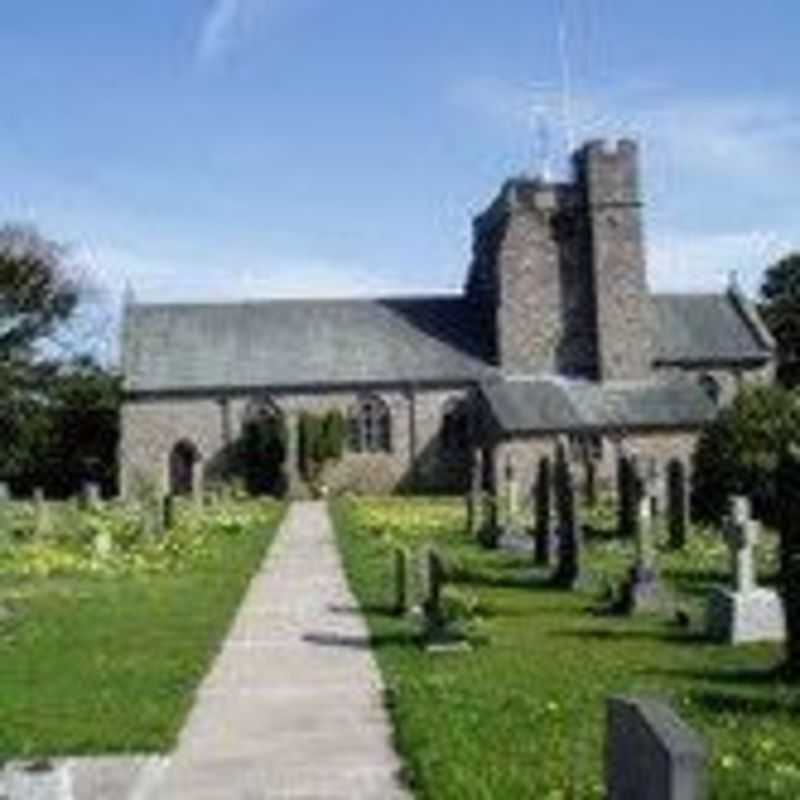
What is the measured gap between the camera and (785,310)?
103 m

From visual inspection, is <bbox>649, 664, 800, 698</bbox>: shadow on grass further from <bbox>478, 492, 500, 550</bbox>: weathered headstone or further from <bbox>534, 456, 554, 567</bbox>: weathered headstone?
<bbox>478, 492, 500, 550</bbox>: weathered headstone

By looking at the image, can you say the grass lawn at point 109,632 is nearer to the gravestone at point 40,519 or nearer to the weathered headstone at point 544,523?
the gravestone at point 40,519

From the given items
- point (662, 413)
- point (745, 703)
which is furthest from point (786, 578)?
point (662, 413)

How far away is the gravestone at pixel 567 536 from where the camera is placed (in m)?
29.8

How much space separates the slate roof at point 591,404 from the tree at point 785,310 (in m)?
23.3

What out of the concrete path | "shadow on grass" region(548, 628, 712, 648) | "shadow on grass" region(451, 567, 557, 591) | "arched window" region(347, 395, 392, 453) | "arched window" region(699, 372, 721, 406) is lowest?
the concrete path

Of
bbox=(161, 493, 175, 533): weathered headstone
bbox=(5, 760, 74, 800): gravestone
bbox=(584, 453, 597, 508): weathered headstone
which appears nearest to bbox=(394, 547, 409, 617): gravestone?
bbox=(5, 760, 74, 800): gravestone

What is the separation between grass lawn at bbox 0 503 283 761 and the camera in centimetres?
1569

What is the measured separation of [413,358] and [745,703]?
196 feet

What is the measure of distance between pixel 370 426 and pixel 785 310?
109ft

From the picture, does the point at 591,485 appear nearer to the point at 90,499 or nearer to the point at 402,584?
the point at 90,499

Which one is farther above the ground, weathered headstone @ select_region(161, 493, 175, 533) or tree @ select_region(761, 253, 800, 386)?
tree @ select_region(761, 253, 800, 386)

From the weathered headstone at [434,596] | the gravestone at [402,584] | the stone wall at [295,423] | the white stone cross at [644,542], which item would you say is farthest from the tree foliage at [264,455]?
the weathered headstone at [434,596]

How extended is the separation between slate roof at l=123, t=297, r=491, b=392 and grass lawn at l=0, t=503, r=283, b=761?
31120 millimetres
